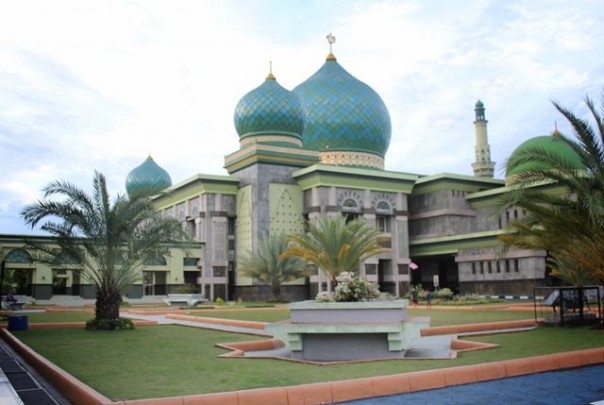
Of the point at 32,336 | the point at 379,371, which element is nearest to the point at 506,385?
the point at 379,371

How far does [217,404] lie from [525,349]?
672 centimetres

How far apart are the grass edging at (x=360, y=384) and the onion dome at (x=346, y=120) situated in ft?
118

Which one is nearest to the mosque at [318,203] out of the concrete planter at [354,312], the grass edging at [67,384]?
the concrete planter at [354,312]

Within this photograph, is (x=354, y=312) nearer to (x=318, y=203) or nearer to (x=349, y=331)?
(x=349, y=331)

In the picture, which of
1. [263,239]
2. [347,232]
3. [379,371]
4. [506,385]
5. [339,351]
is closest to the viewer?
[506,385]

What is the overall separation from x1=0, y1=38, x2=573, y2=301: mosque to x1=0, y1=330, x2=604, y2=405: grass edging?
2896 centimetres

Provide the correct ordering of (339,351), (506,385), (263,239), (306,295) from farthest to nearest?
(306,295), (263,239), (339,351), (506,385)

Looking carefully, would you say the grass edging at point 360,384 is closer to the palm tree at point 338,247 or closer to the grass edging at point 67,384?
the grass edging at point 67,384

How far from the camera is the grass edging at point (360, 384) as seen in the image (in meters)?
6.91

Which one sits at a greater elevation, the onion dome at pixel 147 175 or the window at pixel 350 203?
the onion dome at pixel 147 175

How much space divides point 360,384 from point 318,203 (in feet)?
109

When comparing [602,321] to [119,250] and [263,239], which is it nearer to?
[119,250]

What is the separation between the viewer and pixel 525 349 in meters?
11.3

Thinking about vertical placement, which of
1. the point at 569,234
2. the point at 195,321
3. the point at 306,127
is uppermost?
the point at 306,127
